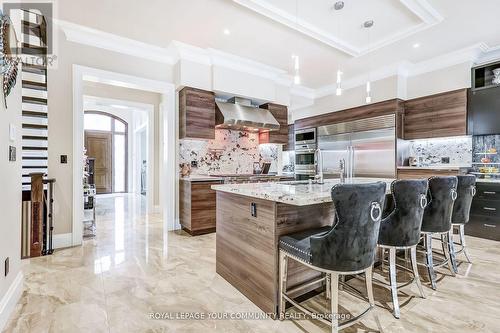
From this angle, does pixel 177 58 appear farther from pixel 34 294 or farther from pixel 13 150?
pixel 34 294

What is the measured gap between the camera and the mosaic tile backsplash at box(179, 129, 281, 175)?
460 centimetres

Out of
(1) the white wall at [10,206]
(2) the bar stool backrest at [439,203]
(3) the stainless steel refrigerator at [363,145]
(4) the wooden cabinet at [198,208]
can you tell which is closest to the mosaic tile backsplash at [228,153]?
(4) the wooden cabinet at [198,208]

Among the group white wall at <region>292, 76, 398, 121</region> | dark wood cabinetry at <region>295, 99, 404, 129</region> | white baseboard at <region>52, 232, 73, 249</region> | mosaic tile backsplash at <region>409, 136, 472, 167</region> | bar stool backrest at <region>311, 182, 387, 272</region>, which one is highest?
white wall at <region>292, 76, 398, 121</region>

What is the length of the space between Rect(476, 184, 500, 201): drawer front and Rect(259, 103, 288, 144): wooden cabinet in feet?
11.0

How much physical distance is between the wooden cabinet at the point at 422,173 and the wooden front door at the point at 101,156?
9225 mm

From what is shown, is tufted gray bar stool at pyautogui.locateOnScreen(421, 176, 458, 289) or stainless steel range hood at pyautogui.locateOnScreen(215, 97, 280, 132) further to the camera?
stainless steel range hood at pyautogui.locateOnScreen(215, 97, 280, 132)

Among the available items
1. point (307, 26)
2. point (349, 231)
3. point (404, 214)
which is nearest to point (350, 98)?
point (307, 26)

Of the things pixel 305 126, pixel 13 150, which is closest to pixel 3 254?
pixel 13 150

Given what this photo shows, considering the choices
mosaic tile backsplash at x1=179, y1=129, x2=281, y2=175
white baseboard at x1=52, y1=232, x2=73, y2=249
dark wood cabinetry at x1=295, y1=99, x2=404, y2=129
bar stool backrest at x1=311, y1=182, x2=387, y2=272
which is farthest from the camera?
dark wood cabinetry at x1=295, y1=99, x2=404, y2=129

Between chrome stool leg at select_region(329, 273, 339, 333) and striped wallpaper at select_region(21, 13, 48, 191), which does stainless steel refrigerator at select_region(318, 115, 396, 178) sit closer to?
chrome stool leg at select_region(329, 273, 339, 333)

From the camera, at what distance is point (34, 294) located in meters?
2.15

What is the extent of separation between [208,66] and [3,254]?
3718 millimetres

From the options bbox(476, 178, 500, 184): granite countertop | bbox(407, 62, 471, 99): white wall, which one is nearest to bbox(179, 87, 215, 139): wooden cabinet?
bbox(407, 62, 471, 99): white wall

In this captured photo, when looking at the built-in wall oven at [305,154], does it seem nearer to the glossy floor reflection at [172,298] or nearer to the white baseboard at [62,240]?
the glossy floor reflection at [172,298]
